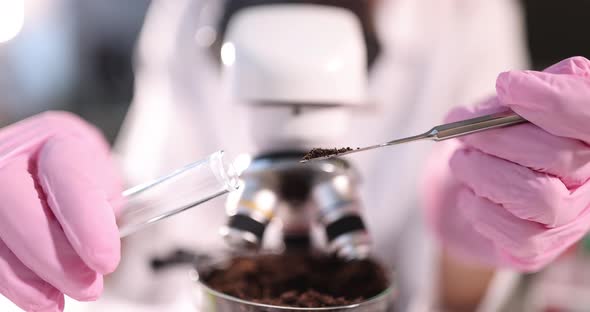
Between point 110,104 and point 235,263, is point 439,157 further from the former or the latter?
Result: point 110,104

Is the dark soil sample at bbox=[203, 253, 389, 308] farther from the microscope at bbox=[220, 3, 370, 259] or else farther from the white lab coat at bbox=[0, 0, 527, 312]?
the white lab coat at bbox=[0, 0, 527, 312]

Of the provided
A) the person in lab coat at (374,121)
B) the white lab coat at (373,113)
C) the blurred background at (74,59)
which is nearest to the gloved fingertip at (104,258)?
the person in lab coat at (374,121)

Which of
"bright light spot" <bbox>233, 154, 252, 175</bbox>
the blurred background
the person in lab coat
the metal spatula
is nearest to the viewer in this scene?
the metal spatula

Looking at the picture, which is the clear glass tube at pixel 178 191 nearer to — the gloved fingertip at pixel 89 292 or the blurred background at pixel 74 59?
the gloved fingertip at pixel 89 292

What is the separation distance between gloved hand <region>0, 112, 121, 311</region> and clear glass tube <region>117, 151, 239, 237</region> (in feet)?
0.11

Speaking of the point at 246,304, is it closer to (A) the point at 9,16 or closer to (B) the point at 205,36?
(B) the point at 205,36

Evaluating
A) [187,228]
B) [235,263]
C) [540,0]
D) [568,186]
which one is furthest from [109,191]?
[540,0]

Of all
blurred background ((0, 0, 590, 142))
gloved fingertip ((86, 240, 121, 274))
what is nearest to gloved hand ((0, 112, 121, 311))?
gloved fingertip ((86, 240, 121, 274))

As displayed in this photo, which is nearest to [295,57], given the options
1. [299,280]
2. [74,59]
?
[299,280]

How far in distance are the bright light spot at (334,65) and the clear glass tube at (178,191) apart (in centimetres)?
10

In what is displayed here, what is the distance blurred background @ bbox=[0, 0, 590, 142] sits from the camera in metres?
1.03

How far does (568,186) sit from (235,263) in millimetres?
238

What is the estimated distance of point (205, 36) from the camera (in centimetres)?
53

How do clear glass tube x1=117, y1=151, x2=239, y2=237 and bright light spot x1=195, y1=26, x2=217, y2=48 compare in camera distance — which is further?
bright light spot x1=195, y1=26, x2=217, y2=48
